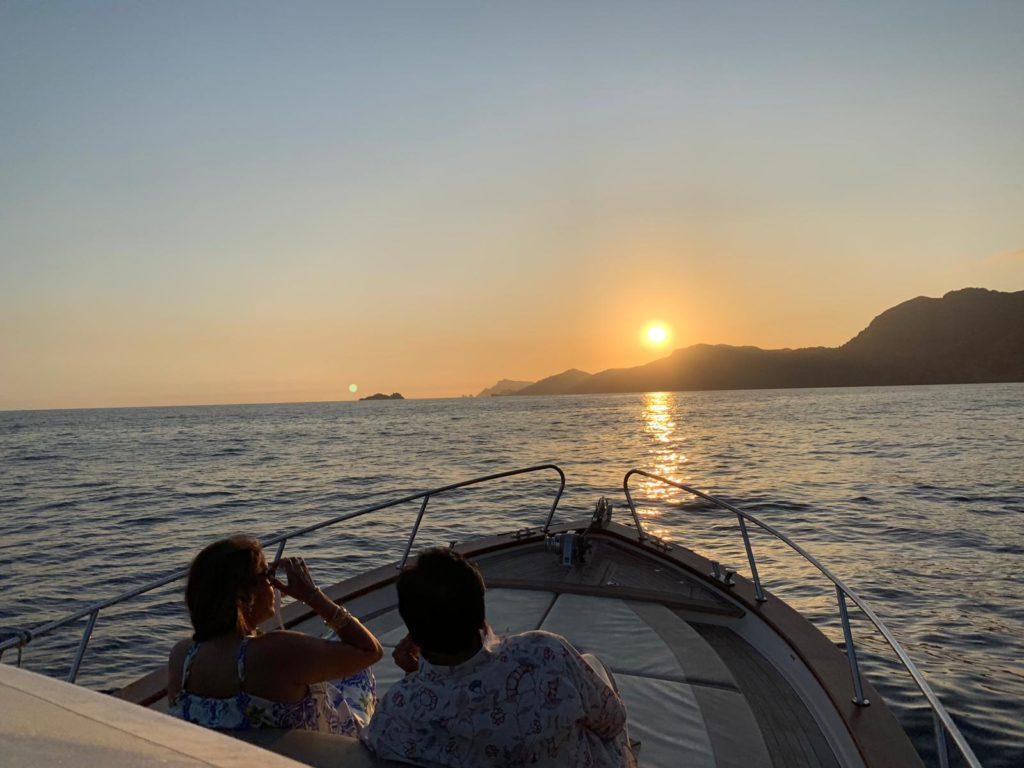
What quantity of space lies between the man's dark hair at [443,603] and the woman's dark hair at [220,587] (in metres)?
0.71

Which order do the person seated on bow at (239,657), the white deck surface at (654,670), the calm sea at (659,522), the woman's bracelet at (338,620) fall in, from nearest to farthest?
1. the person seated on bow at (239,657)
2. the woman's bracelet at (338,620)
3. the white deck surface at (654,670)
4. the calm sea at (659,522)

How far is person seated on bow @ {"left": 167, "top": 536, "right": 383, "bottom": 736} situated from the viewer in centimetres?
271

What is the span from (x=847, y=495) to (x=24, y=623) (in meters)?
18.7

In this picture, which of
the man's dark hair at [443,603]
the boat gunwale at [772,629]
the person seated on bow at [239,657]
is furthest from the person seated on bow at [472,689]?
the boat gunwale at [772,629]

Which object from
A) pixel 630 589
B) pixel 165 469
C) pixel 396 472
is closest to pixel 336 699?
pixel 630 589

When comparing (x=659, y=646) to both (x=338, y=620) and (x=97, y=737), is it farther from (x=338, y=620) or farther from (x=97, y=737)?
(x=97, y=737)

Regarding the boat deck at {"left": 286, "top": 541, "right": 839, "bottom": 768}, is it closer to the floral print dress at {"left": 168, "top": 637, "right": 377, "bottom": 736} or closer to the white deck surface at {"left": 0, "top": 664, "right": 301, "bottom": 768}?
the floral print dress at {"left": 168, "top": 637, "right": 377, "bottom": 736}

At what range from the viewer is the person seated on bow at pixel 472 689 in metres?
2.43

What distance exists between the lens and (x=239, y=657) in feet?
8.86

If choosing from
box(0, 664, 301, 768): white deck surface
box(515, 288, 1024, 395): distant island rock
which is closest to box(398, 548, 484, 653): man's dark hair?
box(0, 664, 301, 768): white deck surface

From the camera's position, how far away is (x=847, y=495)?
64.7 ft

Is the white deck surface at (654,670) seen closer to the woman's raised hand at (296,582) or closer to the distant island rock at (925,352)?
the woman's raised hand at (296,582)

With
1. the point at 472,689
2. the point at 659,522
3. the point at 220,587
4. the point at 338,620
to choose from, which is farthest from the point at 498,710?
the point at 659,522

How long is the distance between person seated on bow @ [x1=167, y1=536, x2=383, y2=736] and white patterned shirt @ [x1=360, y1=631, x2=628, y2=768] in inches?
17.5
